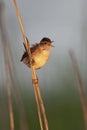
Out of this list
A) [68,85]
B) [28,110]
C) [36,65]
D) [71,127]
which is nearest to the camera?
[36,65]

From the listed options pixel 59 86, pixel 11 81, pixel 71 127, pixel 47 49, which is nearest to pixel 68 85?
pixel 59 86

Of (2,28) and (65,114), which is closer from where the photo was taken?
(2,28)

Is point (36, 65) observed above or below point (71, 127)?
above

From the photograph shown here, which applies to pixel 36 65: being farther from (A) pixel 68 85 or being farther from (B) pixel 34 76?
(A) pixel 68 85

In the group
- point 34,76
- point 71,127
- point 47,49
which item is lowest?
point 71,127

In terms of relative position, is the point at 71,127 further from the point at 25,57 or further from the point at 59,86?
the point at 25,57

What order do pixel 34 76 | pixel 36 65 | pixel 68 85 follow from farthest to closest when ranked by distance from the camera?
pixel 68 85 < pixel 36 65 < pixel 34 76
